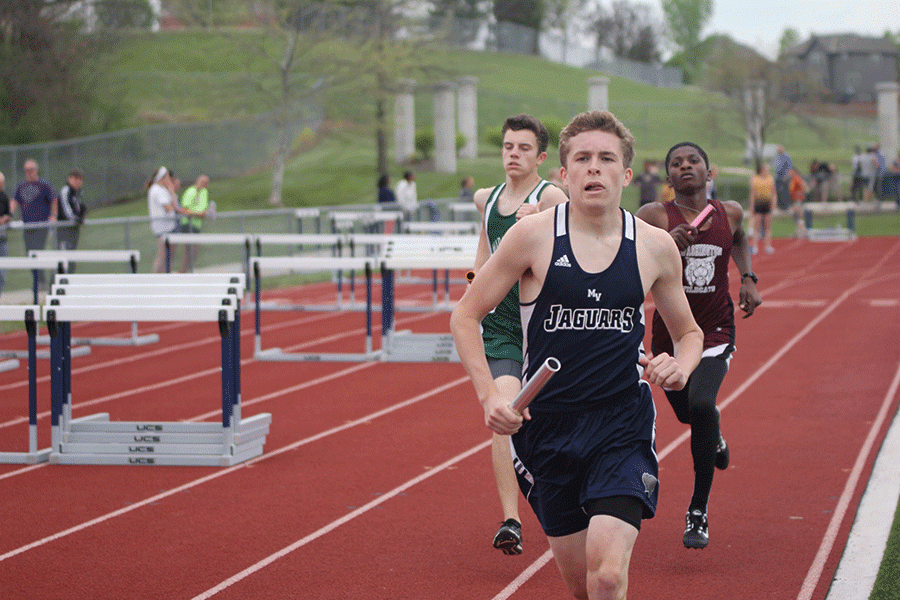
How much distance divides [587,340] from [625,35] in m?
118

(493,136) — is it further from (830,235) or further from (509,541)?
(509,541)

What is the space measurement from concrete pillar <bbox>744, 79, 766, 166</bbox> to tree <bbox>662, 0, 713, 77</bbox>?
96.0 m

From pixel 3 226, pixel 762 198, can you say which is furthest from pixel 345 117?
pixel 3 226

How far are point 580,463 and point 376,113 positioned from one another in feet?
125

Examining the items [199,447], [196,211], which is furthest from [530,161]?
[196,211]

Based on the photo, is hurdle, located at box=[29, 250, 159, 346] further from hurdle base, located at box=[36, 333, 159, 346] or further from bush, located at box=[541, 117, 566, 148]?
bush, located at box=[541, 117, 566, 148]

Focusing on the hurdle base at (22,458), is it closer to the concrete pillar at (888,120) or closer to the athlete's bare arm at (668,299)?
the athlete's bare arm at (668,299)

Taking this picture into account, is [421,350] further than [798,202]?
No

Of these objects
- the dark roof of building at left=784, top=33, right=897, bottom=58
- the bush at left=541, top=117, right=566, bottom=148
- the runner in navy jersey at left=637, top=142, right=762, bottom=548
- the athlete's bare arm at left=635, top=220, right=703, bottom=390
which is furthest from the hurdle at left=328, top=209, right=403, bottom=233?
the dark roof of building at left=784, top=33, right=897, bottom=58

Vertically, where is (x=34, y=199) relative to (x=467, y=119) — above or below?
below

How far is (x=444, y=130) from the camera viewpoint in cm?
4462

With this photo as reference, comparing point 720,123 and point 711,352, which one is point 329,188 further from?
point 711,352

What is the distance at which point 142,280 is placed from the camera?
7.98 meters

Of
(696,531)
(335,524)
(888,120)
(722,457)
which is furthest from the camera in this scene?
(888,120)
